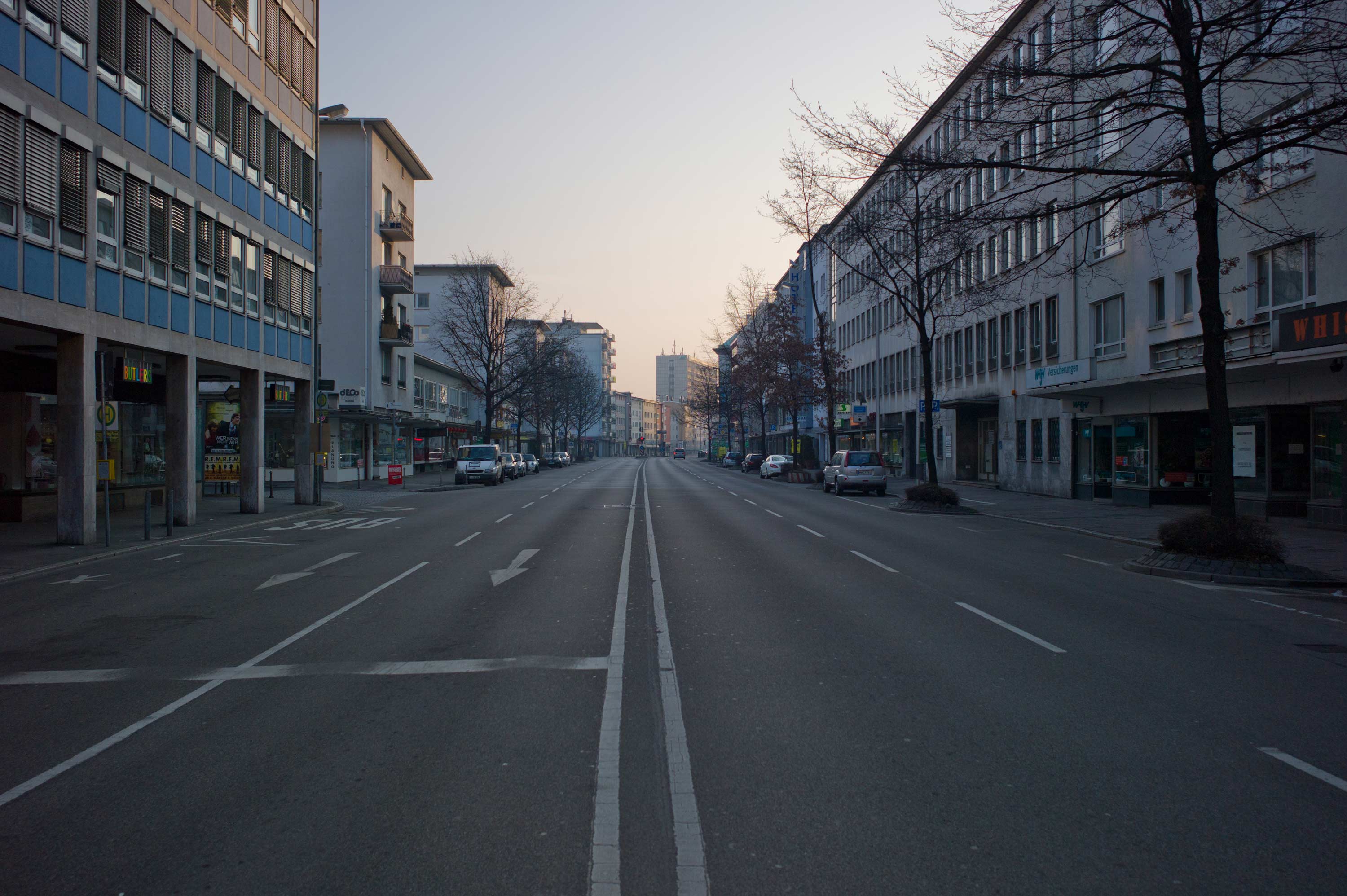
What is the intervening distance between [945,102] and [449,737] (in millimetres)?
18160

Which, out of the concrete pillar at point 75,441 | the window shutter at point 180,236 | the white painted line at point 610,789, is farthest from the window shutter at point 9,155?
the white painted line at point 610,789

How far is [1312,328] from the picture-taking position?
56.2 ft

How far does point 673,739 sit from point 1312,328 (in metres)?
17.6

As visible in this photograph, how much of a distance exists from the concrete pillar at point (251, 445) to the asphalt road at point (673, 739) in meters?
13.3

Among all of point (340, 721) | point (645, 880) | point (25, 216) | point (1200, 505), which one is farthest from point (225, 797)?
point (1200, 505)

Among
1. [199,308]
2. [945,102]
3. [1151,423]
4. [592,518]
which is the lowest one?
[592,518]

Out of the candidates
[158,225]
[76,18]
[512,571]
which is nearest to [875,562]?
[512,571]

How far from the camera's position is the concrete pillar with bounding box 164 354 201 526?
20.9 meters

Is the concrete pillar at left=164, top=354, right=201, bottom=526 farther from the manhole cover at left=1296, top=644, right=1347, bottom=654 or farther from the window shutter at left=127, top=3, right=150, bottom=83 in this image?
the manhole cover at left=1296, top=644, right=1347, bottom=654

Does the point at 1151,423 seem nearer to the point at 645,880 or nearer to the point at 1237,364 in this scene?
the point at 1237,364

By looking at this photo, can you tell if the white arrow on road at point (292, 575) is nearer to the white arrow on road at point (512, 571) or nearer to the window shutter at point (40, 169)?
the white arrow on road at point (512, 571)

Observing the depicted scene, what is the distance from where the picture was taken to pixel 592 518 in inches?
898

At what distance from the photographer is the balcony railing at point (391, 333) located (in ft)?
152

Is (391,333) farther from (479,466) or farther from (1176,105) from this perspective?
(1176,105)
